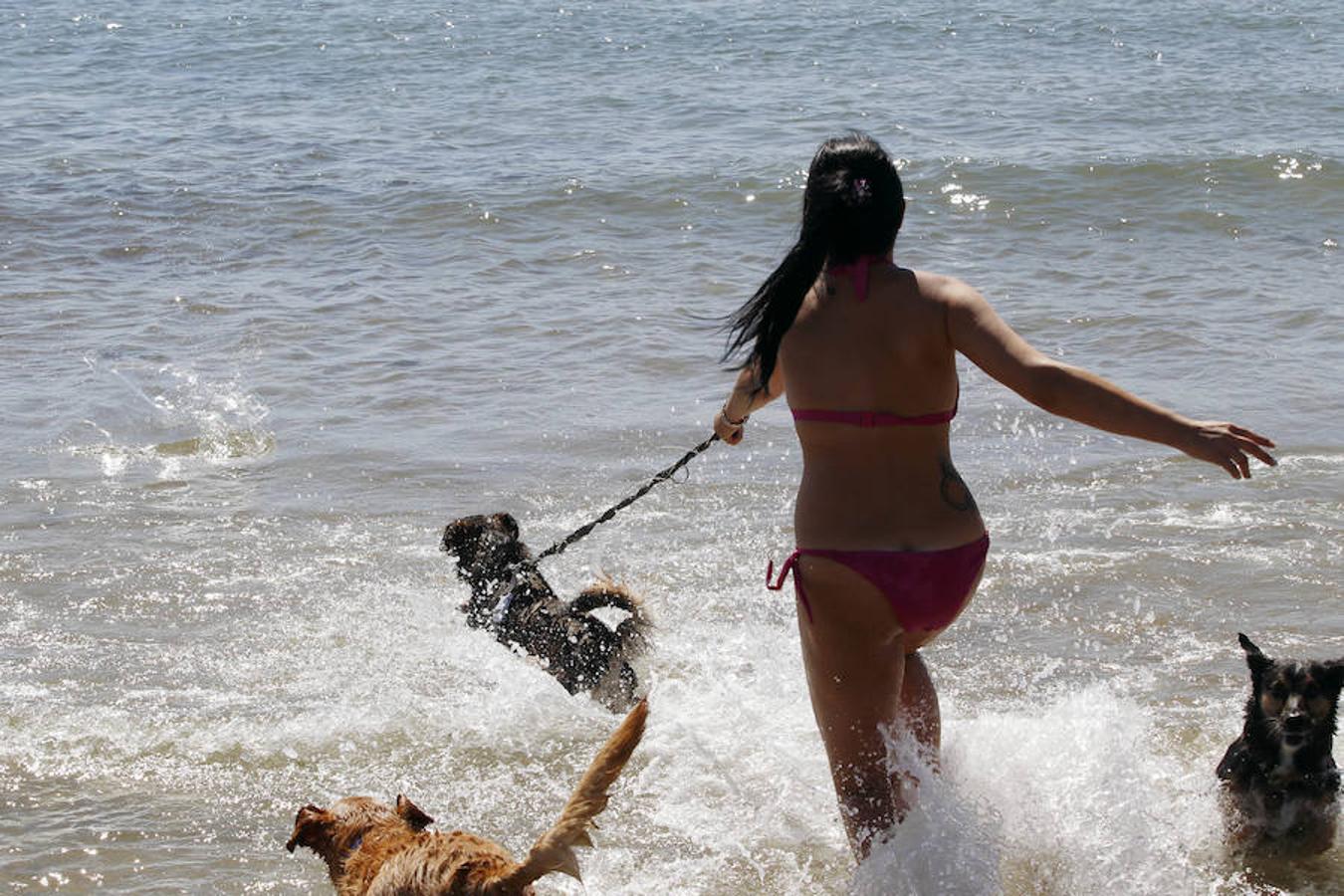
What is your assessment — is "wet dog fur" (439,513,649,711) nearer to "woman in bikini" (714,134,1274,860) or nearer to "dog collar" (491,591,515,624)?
"dog collar" (491,591,515,624)

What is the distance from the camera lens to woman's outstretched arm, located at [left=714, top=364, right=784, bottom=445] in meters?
4.18

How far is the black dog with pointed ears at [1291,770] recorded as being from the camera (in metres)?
4.60

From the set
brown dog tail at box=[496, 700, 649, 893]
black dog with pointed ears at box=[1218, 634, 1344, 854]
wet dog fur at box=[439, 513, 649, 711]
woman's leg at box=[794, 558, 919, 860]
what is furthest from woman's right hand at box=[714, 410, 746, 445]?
black dog with pointed ears at box=[1218, 634, 1344, 854]

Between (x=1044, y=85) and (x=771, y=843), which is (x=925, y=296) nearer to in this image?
(x=771, y=843)

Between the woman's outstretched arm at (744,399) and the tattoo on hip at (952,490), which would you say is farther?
the woman's outstretched arm at (744,399)

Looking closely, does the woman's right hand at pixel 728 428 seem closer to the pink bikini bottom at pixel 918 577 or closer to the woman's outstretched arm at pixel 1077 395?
the pink bikini bottom at pixel 918 577

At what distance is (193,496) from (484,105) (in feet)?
42.8

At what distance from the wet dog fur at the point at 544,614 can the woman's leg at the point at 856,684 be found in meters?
2.01

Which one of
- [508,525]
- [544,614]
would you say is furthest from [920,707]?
[508,525]

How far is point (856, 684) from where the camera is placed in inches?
149

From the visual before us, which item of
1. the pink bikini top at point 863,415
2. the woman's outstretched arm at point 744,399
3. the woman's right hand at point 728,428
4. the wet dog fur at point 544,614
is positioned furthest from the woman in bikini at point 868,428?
the wet dog fur at point 544,614

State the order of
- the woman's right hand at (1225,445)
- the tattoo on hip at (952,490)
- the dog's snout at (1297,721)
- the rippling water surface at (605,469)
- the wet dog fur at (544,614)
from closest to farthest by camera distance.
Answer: the woman's right hand at (1225,445) → the tattoo on hip at (952,490) → the dog's snout at (1297,721) → the rippling water surface at (605,469) → the wet dog fur at (544,614)

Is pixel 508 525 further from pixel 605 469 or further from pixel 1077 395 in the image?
pixel 1077 395

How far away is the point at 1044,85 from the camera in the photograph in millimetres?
19859
